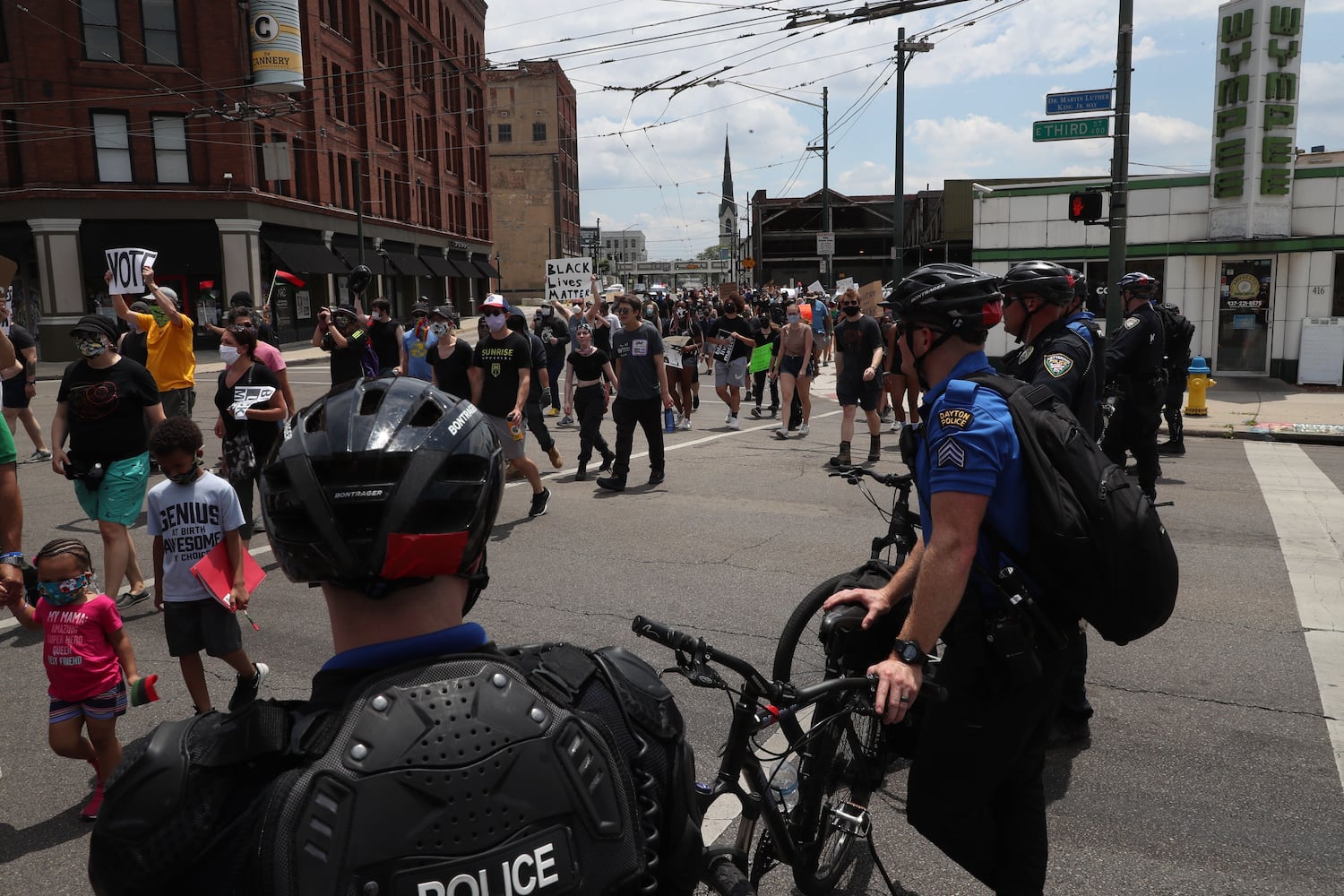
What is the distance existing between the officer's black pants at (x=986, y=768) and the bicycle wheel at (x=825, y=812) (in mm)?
356

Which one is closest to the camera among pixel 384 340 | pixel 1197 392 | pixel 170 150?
pixel 384 340

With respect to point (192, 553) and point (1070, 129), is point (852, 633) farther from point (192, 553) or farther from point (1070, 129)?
point (1070, 129)

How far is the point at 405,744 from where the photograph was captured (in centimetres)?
126

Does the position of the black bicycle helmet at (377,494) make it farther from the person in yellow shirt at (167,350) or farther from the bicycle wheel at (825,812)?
the person in yellow shirt at (167,350)

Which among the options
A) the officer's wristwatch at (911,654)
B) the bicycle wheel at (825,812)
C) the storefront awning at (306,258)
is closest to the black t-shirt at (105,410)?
the bicycle wheel at (825,812)

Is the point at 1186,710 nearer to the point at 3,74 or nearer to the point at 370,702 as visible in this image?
the point at 370,702

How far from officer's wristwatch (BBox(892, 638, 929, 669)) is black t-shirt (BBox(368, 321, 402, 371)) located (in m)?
10.1

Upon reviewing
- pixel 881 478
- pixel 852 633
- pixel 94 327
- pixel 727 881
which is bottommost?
pixel 852 633

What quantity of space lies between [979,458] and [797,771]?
3.91 ft

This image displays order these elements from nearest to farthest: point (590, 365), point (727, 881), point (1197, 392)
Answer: point (727, 881) → point (590, 365) → point (1197, 392)

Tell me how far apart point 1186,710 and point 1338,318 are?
17226mm

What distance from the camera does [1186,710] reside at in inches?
187

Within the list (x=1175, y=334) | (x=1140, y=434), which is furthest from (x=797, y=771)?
(x=1175, y=334)

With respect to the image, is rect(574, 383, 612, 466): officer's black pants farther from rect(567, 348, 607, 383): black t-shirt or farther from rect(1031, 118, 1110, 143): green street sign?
rect(1031, 118, 1110, 143): green street sign
